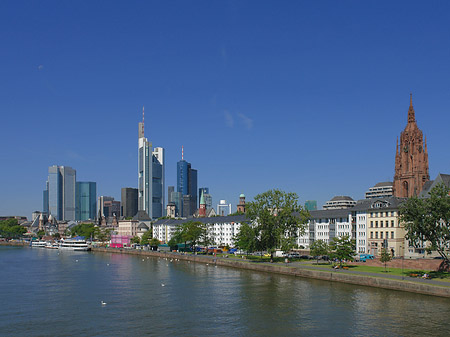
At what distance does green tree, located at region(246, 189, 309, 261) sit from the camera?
12450cm

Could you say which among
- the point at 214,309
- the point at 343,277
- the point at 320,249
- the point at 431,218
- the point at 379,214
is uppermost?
the point at 431,218

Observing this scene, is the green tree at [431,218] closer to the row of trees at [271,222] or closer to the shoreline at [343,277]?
the shoreline at [343,277]

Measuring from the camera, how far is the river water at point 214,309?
53969mm

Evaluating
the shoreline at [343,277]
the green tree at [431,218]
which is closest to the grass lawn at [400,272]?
the green tree at [431,218]

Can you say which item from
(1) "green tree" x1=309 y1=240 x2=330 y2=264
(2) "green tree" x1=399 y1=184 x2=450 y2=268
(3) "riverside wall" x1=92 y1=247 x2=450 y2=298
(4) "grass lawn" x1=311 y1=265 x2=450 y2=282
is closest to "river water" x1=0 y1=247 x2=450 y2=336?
(3) "riverside wall" x1=92 y1=247 x2=450 y2=298

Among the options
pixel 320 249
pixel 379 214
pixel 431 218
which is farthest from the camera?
pixel 379 214

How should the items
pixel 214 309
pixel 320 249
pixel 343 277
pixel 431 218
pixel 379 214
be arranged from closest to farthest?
1. pixel 214 309
2. pixel 431 218
3. pixel 343 277
4. pixel 320 249
5. pixel 379 214

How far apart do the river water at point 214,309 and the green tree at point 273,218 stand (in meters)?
28.0

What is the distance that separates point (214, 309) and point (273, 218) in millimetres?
61802

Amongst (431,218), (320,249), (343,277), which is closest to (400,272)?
(343,277)

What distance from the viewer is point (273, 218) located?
126m

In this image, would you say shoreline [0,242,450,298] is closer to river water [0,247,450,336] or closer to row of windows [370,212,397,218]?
river water [0,247,450,336]

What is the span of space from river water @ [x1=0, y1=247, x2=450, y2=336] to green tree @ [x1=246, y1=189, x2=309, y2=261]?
2804 cm

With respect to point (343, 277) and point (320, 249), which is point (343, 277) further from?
point (320, 249)
